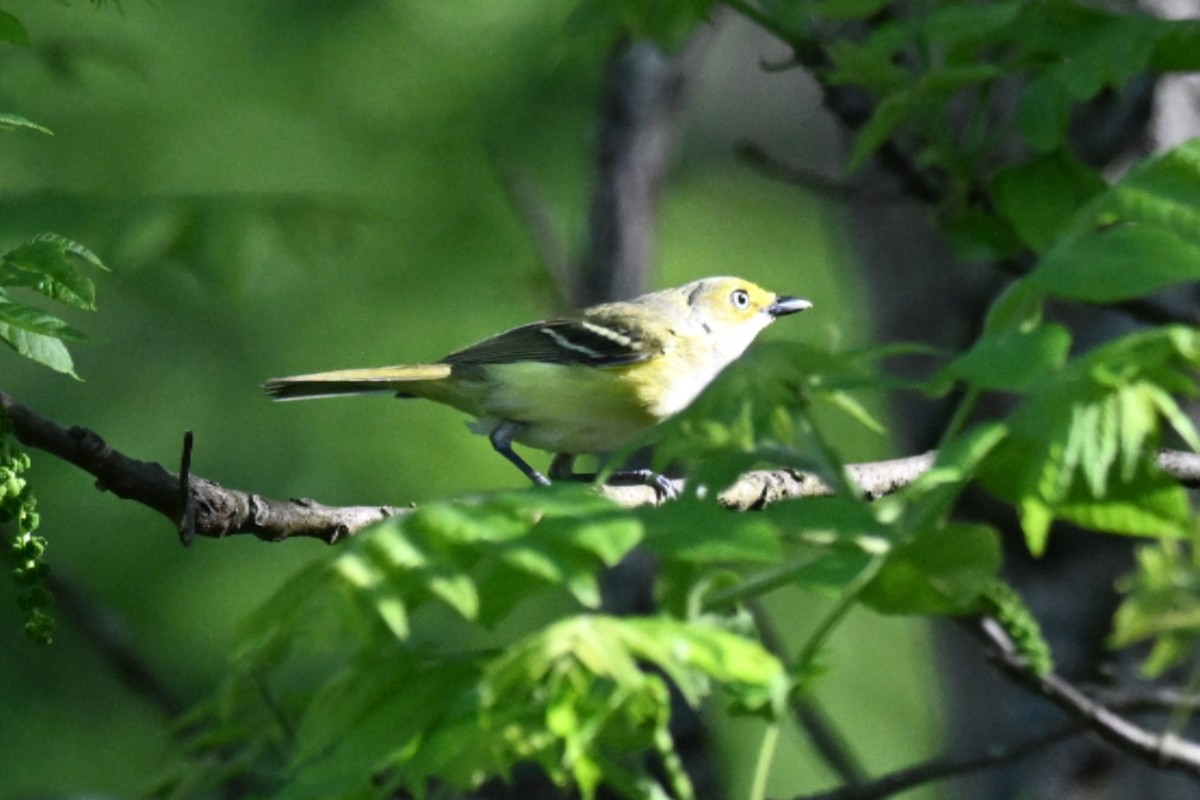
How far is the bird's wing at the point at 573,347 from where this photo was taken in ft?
19.0

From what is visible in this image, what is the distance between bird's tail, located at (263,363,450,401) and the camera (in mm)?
5180

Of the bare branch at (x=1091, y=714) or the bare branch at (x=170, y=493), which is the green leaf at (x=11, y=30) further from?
the bare branch at (x=1091, y=714)

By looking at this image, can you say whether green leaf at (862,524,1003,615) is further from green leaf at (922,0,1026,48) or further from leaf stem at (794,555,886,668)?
green leaf at (922,0,1026,48)

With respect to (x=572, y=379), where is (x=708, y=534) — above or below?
above

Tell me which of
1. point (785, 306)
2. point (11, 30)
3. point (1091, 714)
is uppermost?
point (11, 30)

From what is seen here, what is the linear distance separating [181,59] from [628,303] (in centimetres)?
341

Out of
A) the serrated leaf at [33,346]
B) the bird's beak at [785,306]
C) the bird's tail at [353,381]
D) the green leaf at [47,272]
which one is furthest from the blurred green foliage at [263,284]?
the serrated leaf at [33,346]

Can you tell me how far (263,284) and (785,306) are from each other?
3091mm

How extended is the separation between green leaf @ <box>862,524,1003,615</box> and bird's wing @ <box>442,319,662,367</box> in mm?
3729

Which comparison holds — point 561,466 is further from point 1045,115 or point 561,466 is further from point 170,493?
point 170,493

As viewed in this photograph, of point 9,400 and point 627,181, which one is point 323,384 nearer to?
point 627,181

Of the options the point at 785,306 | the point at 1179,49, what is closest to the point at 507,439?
the point at 785,306

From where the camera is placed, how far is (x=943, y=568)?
2.04 metres

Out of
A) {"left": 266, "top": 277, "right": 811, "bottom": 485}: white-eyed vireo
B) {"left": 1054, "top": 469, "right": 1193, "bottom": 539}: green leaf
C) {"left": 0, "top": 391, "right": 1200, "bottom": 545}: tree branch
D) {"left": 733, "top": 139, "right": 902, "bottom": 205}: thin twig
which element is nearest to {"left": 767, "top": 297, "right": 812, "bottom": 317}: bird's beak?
{"left": 266, "top": 277, "right": 811, "bottom": 485}: white-eyed vireo
